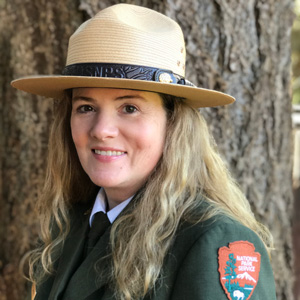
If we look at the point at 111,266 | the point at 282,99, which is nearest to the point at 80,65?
the point at 111,266

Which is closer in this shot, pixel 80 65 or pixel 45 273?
pixel 80 65

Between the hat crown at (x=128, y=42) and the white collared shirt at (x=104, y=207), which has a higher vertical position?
the hat crown at (x=128, y=42)

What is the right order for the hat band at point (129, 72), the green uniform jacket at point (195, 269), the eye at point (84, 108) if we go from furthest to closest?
1. the eye at point (84, 108)
2. the hat band at point (129, 72)
3. the green uniform jacket at point (195, 269)

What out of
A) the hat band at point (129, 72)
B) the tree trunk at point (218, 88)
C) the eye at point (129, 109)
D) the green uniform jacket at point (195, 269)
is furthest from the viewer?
the tree trunk at point (218, 88)

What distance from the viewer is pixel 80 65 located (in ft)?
7.27

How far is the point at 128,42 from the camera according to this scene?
84.9 inches

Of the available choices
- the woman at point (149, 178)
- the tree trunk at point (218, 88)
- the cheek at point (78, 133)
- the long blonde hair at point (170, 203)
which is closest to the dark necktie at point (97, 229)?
the woman at point (149, 178)

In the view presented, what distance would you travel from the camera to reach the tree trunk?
3121 millimetres

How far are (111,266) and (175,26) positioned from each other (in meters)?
1.06

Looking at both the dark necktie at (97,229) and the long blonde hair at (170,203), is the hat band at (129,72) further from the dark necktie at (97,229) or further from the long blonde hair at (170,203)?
the dark necktie at (97,229)

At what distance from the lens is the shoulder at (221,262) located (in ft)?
6.40

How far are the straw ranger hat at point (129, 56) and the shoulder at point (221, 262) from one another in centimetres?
58

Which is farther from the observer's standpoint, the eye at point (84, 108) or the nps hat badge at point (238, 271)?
the eye at point (84, 108)

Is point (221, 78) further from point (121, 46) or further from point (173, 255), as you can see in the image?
point (173, 255)
